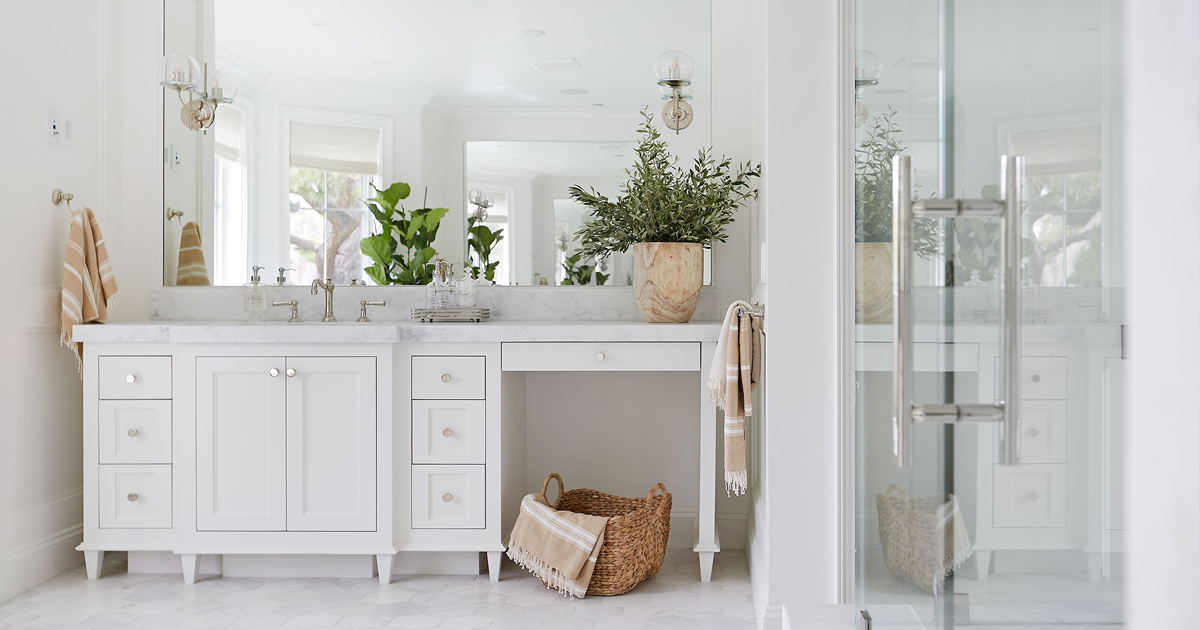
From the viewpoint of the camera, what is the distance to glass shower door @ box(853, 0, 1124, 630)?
2.06ft

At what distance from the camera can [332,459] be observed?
2516mm

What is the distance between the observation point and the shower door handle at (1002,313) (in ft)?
2.49

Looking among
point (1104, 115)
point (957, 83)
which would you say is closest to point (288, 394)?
point (957, 83)

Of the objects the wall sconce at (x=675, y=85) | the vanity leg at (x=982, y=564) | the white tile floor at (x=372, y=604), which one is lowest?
the white tile floor at (x=372, y=604)

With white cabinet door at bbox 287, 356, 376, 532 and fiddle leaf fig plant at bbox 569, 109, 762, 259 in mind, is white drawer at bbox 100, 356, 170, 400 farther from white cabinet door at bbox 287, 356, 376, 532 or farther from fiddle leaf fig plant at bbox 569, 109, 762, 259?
fiddle leaf fig plant at bbox 569, 109, 762, 259

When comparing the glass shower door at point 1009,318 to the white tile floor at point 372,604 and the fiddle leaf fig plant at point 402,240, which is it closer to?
the white tile floor at point 372,604

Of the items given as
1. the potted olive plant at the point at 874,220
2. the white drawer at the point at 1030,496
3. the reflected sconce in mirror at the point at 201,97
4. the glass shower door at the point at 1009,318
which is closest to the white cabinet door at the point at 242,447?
the reflected sconce in mirror at the point at 201,97

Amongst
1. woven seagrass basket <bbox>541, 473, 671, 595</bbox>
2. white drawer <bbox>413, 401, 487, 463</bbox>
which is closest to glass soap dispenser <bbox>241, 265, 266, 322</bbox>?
white drawer <bbox>413, 401, 487, 463</bbox>

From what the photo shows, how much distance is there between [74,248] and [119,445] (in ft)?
2.19

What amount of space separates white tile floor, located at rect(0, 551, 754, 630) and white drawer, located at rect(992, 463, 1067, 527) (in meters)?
1.58

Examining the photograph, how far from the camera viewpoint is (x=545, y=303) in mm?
3049

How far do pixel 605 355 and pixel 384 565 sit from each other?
3.19 feet

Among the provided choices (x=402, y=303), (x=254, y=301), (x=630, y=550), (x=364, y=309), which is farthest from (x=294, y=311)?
(x=630, y=550)

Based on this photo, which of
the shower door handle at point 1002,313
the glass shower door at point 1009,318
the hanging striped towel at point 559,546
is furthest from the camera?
the hanging striped towel at point 559,546
